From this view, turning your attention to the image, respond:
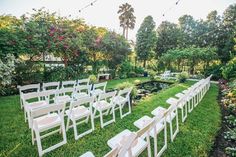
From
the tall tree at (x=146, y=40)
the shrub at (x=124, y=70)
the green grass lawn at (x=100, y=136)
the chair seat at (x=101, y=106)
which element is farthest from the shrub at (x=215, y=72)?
the chair seat at (x=101, y=106)

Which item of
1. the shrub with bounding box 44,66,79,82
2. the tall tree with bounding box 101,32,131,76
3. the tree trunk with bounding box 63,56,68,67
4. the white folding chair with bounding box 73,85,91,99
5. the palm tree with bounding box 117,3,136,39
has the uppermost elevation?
the palm tree with bounding box 117,3,136,39

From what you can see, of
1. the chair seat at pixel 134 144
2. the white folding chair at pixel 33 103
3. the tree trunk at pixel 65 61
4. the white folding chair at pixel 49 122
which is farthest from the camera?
the tree trunk at pixel 65 61

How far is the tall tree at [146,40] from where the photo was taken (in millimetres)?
22211

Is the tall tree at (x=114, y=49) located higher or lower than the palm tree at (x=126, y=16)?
lower

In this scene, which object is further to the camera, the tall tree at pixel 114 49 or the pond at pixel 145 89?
the tall tree at pixel 114 49

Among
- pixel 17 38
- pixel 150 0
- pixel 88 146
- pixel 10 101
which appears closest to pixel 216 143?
pixel 88 146

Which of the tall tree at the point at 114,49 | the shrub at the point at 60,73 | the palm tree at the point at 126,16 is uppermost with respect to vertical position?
the palm tree at the point at 126,16

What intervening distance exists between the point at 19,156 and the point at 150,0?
15.3 feet

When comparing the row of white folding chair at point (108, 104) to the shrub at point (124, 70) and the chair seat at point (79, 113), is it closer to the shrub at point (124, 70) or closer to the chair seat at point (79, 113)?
the chair seat at point (79, 113)

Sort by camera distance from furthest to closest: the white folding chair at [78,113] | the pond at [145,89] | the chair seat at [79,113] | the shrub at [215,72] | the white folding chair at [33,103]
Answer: the shrub at [215,72]
the pond at [145,89]
the white folding chair at [33,103]
the chair seat at [79,113]
the white folding chair at [78,113]

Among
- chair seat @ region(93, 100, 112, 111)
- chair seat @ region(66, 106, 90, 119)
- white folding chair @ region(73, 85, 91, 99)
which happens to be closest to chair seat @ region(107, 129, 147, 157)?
chair seat @ region(66, 106, 90, 119)

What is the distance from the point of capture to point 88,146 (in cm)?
303

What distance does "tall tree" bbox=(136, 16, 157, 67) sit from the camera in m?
22.2

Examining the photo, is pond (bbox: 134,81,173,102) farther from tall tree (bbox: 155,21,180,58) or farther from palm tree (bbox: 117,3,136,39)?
palm tree (bbox: 117,3,136,39)
